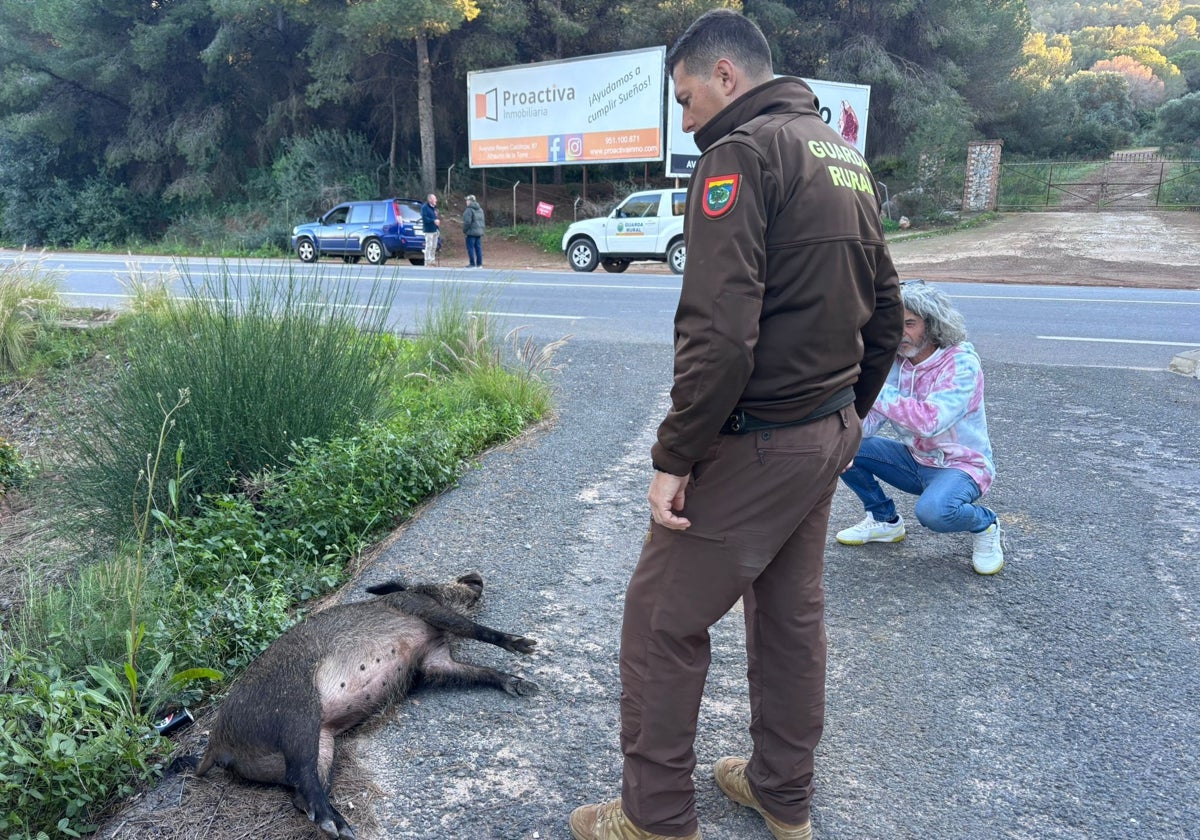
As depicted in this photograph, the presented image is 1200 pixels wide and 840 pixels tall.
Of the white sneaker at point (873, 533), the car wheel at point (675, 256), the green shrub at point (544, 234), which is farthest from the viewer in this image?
the green shrub at point (544, 234)

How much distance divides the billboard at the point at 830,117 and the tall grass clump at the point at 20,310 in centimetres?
1662

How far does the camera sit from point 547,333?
1063 centimetres

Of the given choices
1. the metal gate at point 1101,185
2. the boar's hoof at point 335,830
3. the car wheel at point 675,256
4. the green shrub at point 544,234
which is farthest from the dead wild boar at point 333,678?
the metal gate at point 1101,185

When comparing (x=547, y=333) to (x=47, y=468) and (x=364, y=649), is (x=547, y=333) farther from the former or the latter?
(x=364, y=649)

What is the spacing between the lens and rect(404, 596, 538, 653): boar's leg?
11.5ft

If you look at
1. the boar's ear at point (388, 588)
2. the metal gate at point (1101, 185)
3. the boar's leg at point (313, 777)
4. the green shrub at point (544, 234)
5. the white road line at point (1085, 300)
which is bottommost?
the boar's leg at point (313, 777)

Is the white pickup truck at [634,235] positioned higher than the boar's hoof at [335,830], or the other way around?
the white pickup truck at [634,235]

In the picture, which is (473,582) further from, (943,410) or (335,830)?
(943,410)

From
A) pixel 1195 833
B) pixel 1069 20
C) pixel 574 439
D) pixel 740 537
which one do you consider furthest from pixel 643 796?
pixel 1069 20

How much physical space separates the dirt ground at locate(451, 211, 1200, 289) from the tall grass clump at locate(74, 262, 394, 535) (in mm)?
14201

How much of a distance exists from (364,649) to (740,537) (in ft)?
5.63

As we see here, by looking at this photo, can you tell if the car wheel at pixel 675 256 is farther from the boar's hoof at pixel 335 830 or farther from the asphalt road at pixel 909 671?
the boar's hoof at pixel 335 830

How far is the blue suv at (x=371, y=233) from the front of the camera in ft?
72.1

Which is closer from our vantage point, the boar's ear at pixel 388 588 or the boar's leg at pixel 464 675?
the boar's leg at pixel 464 675
